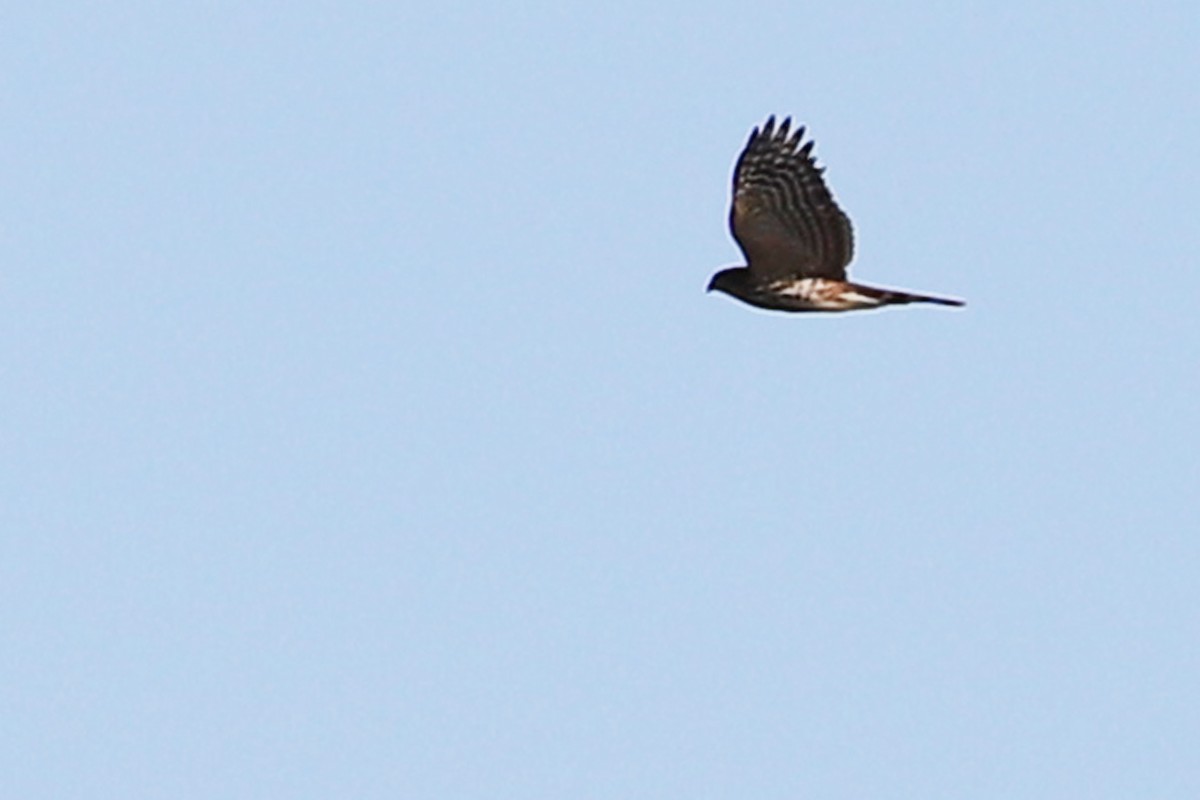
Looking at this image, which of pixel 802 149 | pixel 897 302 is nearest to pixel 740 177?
pixel 802 149

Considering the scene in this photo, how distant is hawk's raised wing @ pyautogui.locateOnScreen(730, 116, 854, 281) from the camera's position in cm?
1619

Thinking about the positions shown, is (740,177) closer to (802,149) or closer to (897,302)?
(802,149)

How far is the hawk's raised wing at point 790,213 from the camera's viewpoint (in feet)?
53.1

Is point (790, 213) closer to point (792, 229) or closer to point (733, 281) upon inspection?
point (792, 229)

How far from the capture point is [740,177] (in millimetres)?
16578

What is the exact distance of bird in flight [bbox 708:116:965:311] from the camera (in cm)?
1616

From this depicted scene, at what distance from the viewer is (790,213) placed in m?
16.4

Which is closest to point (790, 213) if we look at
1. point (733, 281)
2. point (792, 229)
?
point (792, 229)

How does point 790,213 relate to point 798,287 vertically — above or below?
above

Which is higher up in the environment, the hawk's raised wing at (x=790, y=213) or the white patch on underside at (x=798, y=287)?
the hawk's raised wing at (x=790, y=213)

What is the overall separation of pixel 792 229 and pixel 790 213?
0.14 meters

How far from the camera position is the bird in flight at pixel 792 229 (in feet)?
53.0

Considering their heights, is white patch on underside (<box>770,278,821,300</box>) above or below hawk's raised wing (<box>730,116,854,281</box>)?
below

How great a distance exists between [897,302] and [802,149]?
5.27 feet
